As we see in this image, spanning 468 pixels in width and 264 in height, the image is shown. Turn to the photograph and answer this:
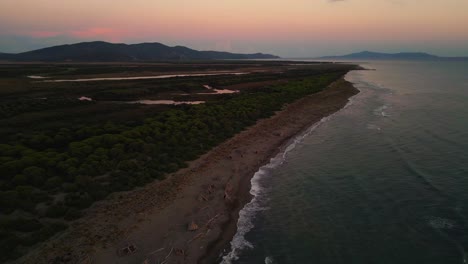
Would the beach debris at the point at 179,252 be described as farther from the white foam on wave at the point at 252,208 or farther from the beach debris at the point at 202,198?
the beach debris at the point at 202,198

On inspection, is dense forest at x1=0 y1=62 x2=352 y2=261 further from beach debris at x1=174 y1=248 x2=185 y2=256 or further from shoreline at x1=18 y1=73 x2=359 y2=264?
beach debris at x1=174 y1=248 x2=185 y2=256

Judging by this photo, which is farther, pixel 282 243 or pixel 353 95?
pixel 353 95

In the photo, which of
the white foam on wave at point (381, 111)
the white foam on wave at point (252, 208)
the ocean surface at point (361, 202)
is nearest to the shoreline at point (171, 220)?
the white foam on wave at point (252, 208)

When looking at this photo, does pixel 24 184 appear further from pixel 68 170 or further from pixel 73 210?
pixel 73 210

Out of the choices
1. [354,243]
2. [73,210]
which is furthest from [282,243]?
[73,210]

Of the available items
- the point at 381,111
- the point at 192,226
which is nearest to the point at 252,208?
the point at 192,226

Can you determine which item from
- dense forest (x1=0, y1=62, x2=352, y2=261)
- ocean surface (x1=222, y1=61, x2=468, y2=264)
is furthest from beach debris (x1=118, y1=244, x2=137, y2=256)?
ocean surface (x1=222, y1=61, x2=468, y2=264)
